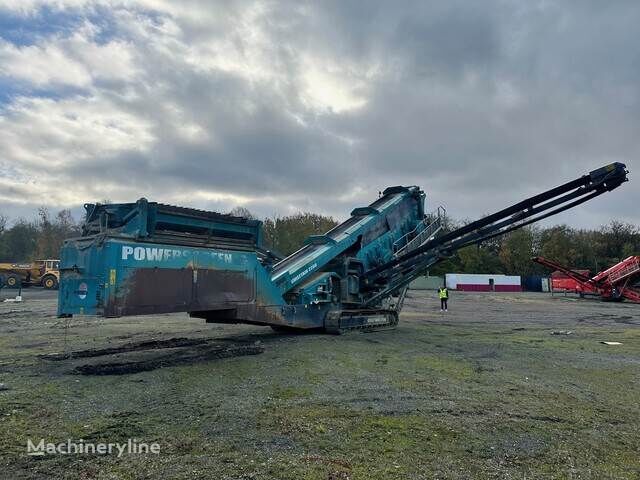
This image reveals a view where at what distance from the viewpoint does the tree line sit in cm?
6538

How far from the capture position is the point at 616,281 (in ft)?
104

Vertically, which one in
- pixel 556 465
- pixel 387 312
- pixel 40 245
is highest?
pixel 40 245

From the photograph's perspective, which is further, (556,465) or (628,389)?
(628,389)

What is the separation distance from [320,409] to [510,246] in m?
68.8

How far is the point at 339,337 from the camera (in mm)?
10961

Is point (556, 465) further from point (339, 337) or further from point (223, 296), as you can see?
point (339, 337)

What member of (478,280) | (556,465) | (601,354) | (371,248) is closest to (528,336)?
(601,354)

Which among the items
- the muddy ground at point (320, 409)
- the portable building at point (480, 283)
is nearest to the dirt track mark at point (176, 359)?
the muddy ground at point (320, 409)

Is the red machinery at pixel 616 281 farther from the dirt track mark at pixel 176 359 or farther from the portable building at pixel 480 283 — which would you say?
the dirt track mark at pixel 176 359

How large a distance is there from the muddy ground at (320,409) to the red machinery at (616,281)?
24214 mm

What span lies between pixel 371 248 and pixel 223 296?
5.59 meters

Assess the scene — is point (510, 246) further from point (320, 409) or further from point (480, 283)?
point (320, 409)

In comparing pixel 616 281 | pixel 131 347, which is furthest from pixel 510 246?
pixel 131 347

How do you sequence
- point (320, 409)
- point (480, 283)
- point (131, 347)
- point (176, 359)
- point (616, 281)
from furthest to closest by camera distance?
point (480, 283)
point (616, 281)
point (131, 347)
point (176, 359)
point (320, 409)
